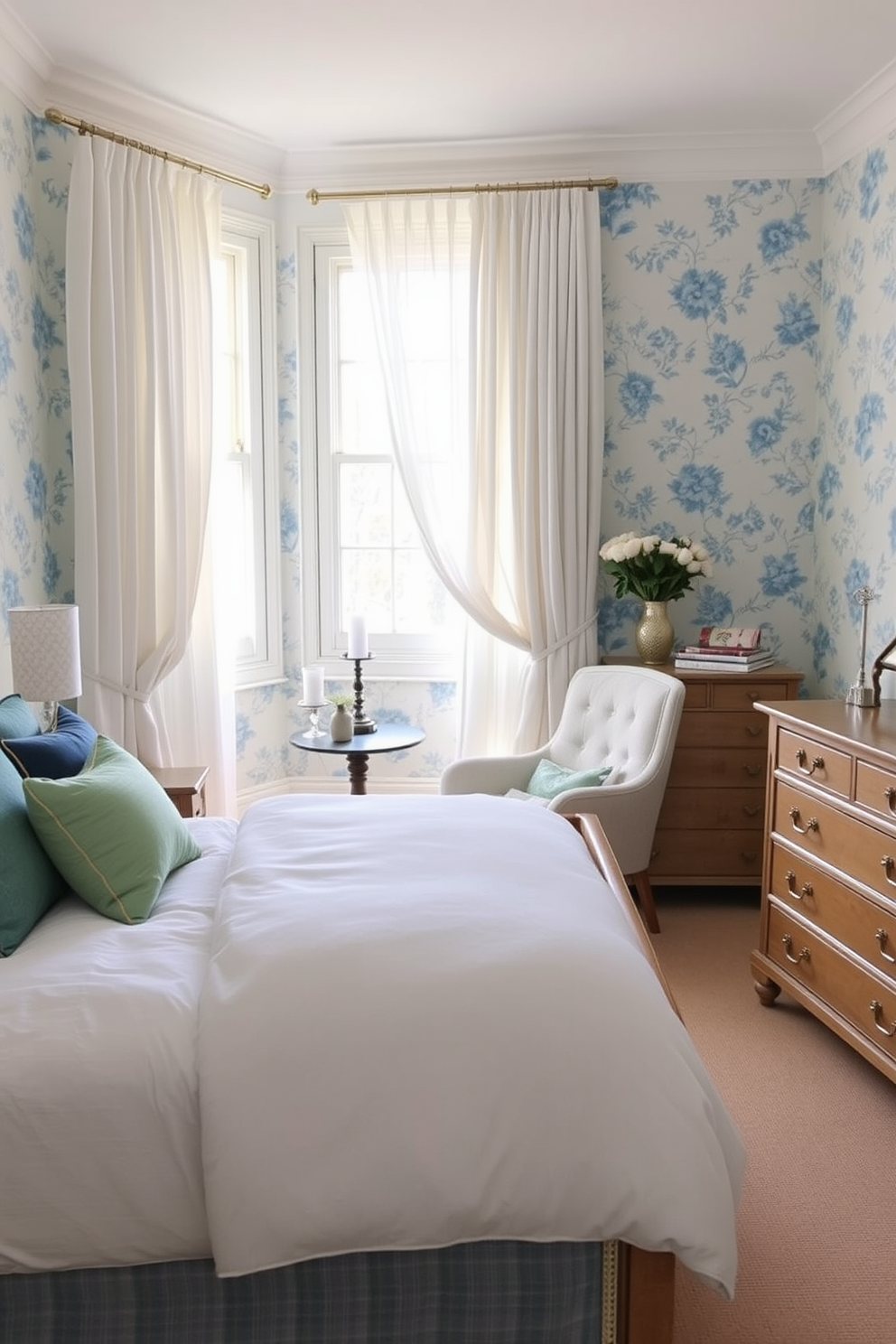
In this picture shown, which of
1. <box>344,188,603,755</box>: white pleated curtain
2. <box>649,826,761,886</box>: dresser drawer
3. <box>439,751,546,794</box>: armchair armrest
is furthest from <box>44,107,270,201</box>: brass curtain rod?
<box>649,826,761,886</box>: dresser drawer

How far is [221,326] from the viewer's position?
4.62m

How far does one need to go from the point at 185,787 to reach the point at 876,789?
212cm

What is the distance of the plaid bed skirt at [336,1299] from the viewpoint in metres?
1.68

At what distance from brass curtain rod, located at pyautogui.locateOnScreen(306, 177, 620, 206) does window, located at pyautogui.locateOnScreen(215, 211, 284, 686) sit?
295mm

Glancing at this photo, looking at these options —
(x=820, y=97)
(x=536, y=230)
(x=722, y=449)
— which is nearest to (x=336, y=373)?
(x=536, y=230)

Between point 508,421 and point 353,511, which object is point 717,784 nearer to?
point 508,421

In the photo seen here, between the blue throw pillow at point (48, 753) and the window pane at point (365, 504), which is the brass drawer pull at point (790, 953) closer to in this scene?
the blue throw pillow at point (48, 753)

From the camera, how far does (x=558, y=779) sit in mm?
3939

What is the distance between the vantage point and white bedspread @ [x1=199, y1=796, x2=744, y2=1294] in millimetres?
1608

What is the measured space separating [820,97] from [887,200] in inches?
18.5

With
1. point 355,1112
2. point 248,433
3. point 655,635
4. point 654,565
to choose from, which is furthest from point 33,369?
point 355,1112

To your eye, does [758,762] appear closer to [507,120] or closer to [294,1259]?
[507,120]

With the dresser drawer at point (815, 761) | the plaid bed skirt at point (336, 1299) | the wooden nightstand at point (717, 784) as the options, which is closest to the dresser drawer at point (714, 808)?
the wooden nightstand at point (717, 784)

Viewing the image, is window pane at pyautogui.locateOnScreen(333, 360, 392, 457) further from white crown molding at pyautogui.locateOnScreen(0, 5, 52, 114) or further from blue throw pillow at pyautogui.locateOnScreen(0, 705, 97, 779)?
blue throw pillow at pyautogui.locateOnScreen(0, 705, 97, 779)
